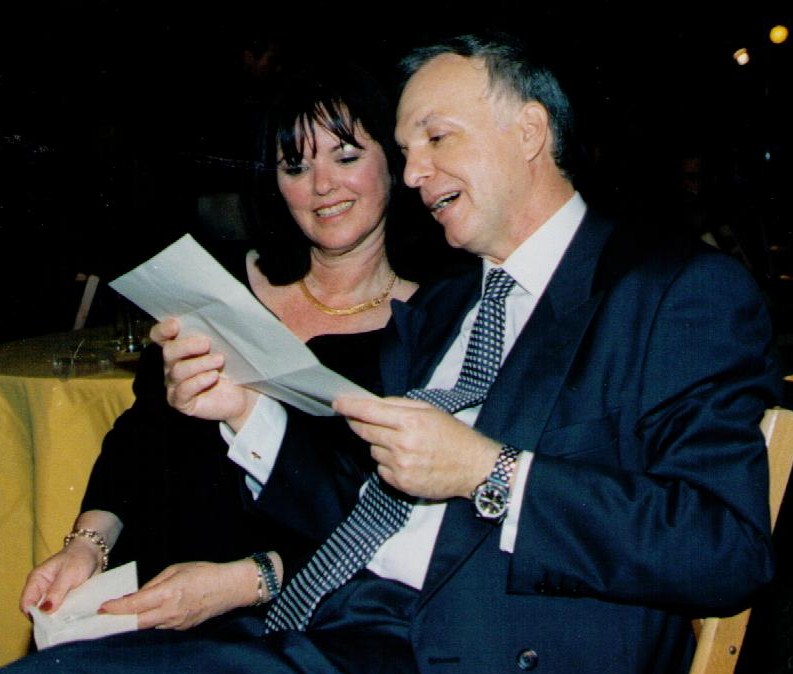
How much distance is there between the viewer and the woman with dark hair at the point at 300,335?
5.30 feet

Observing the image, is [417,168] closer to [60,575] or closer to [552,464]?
[552,464]

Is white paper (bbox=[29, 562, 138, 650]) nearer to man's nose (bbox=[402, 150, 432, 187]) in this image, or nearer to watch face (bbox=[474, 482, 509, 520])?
watch face (bbox=[474, 482, 509, 520])

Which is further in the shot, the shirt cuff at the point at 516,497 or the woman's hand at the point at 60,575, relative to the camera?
the woman's hand at the point at 60,575

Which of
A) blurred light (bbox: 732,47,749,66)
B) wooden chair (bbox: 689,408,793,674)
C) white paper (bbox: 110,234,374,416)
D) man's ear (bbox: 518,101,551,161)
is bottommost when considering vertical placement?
wooden chair (bbox: 689,408,793,674)

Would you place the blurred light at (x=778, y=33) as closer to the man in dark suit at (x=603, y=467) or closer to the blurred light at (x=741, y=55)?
the blurred light at (x=741, y=55)

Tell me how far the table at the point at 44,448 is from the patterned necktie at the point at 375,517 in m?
1.19

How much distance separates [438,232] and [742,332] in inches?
46.2

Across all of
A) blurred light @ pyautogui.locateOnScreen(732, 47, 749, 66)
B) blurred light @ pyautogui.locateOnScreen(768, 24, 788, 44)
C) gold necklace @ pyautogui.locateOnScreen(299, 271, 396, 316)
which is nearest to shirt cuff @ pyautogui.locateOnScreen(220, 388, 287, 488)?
gold necklace @ pyautogui.locateOnScreen(299, 271, 396, 316)

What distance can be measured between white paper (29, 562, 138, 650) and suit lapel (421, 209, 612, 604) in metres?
0.60

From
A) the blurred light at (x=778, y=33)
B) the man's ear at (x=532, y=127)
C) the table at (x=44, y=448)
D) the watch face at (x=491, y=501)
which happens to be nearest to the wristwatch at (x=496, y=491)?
the watch face at (x=491, y=501)

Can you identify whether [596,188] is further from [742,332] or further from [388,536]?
[388,536]

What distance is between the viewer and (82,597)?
1.45 m

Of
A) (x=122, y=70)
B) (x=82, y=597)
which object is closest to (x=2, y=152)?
(x=122, y=70)

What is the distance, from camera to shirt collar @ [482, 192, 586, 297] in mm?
1414
